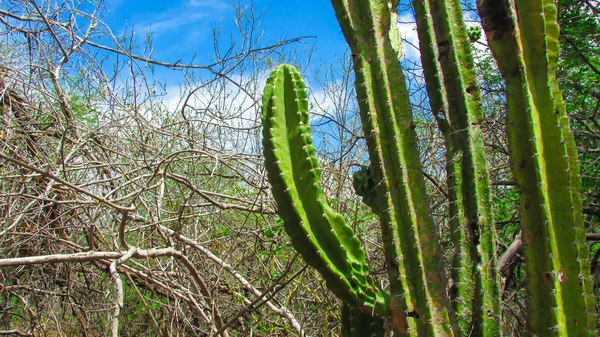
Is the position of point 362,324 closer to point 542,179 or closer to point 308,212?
point 308,212

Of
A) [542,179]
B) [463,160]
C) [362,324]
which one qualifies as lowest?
[362,324]

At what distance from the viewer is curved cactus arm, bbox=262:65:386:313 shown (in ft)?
6.55

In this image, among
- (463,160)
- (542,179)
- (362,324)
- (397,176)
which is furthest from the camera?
(362,324)

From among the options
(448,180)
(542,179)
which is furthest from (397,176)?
(542,179)

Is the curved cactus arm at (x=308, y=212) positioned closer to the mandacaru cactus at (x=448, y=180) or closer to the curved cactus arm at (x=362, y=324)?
the mandacaru cactus at (x=448, y=180)

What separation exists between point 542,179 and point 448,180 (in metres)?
0.35

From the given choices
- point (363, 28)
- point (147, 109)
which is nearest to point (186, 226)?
point (147, 109)

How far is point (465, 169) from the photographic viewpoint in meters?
2.04

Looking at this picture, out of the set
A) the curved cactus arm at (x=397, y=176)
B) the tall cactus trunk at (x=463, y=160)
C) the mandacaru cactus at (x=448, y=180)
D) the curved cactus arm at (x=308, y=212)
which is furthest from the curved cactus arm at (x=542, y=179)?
the curved cactus arm at (x=308, y=212)

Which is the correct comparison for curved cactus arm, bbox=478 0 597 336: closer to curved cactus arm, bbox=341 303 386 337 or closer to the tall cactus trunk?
the tall cactus trunk

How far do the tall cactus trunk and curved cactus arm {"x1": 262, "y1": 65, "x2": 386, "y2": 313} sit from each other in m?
0.34

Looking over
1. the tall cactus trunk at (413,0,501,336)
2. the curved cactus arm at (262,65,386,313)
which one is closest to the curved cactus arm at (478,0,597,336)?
the tall cactus trunk at (413,0,501,336)

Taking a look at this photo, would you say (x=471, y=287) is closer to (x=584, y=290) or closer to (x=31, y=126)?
(x=584, y=290)

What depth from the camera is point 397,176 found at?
6.41 feet
